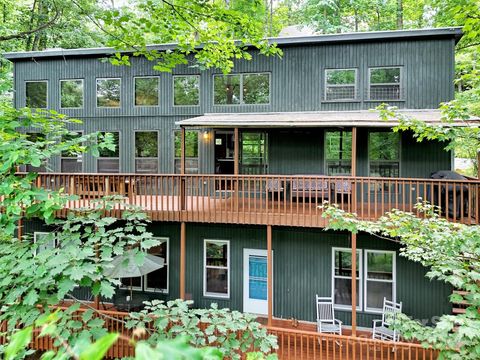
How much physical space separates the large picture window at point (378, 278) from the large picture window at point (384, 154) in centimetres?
247

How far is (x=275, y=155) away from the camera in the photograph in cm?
1028

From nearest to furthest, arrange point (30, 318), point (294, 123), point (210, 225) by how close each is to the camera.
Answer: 1. point (30, 318)
2. point (294, 123)
3. point (210, 225)

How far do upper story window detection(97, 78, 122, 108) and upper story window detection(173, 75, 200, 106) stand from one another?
2.27 meters

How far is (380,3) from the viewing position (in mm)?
20906

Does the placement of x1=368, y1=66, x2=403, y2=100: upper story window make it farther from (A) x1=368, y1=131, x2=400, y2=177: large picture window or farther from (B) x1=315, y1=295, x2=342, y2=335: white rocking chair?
(B) x1=315, y1=295, x2=342, y2=335: white rocking chair

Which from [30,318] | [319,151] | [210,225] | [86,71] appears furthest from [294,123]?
[86,71]

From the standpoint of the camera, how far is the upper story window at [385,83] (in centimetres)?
962

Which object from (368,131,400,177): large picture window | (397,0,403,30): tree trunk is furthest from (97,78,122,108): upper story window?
(397,0,403,30): tree trunk

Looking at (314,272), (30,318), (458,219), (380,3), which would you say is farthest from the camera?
(380,3)

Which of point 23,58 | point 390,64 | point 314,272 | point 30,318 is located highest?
point 23,58

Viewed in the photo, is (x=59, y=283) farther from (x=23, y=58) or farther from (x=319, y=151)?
(x=23, y=58)

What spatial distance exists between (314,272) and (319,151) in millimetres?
3741

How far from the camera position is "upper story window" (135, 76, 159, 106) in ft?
37.5

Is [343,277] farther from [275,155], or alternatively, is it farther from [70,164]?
[70,164]
